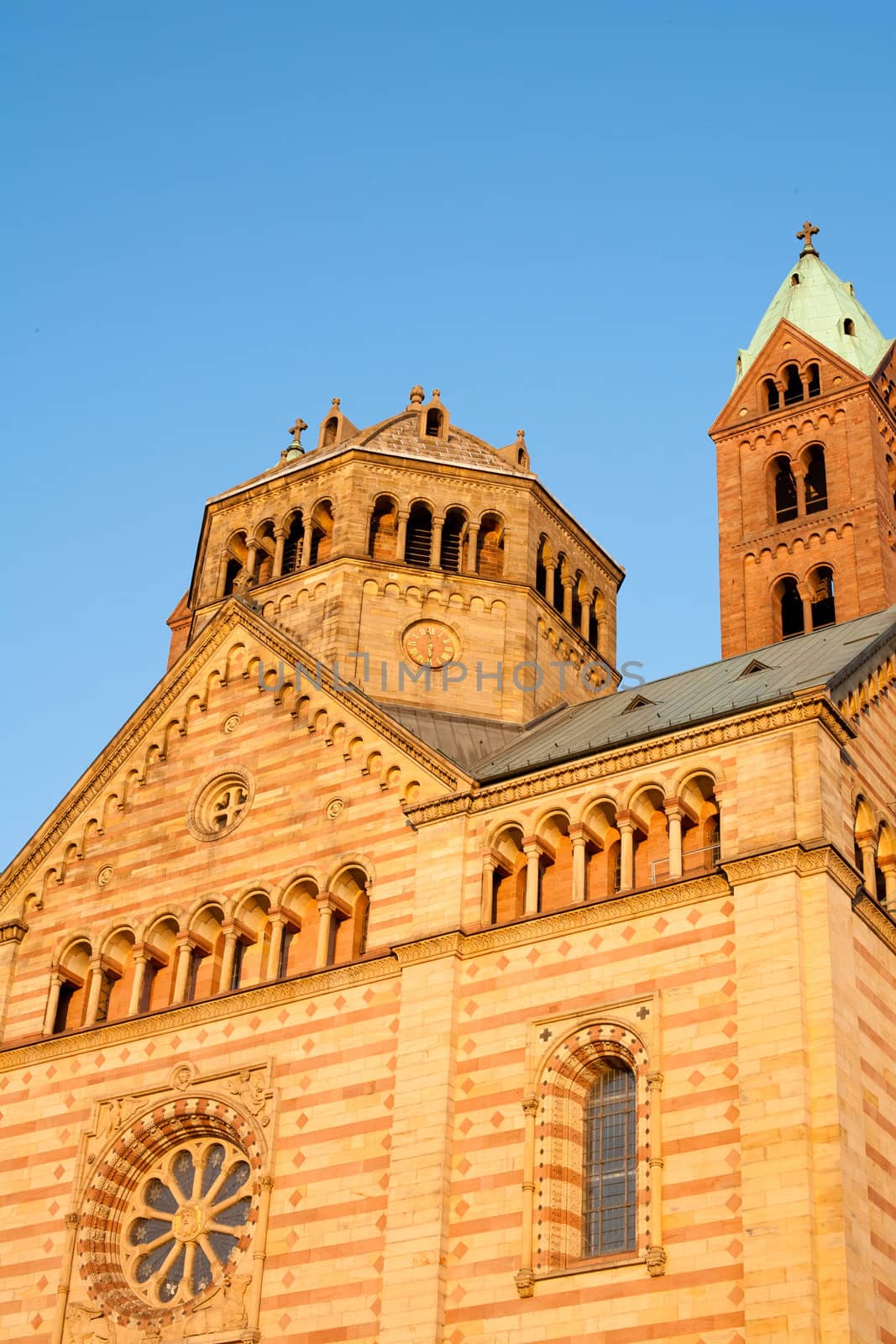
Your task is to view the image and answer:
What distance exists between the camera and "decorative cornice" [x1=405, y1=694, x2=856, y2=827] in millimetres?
31875

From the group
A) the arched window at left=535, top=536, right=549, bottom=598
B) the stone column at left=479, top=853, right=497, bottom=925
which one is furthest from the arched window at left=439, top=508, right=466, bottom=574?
the stone column at left=479, top=853, right=497, bottom=925

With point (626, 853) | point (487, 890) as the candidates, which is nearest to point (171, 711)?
point (487, 890)

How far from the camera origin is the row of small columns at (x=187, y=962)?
36062mm

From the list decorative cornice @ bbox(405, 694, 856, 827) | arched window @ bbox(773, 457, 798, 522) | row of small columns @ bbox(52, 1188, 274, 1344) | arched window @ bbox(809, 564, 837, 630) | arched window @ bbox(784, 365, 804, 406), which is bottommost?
row of small columns @ bbox(52, 1188, 274, 1344)

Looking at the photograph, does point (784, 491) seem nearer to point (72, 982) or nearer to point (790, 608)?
point (790, 608)

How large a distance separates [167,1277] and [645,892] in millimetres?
11559

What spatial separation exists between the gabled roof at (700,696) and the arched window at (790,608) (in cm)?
1292

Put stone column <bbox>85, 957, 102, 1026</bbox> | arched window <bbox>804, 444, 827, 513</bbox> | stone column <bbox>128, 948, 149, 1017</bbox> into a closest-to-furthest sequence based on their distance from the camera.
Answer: stone column <bbox>128, 948, 149, 1017</bbox> < stone column <bbox>85, 957, 102, 1026</bbox> < arched window <bbox>804, 444, 827, 513</bbox>

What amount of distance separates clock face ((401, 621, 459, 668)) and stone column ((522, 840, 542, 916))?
35.1 ft

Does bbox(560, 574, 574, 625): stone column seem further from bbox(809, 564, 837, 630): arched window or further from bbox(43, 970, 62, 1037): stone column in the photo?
bbox(43, 970, 62, 1037): stone column

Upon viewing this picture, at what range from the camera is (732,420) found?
60.1 meters

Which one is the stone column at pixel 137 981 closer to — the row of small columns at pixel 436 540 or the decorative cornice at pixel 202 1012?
the decorative cornice at pixel 202 1012

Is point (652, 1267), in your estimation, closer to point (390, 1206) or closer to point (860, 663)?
point (390, 1206)

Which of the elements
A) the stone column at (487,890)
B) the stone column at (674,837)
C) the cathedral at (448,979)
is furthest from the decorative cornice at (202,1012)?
the stone column at (674,837)
